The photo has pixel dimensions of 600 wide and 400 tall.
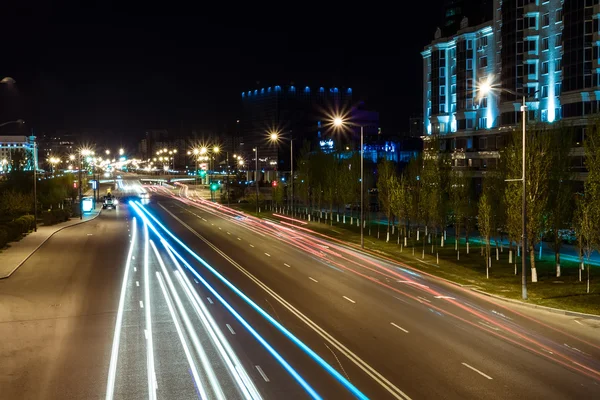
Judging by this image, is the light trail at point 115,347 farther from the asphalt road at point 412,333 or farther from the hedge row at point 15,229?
the hedge row at point 15,229

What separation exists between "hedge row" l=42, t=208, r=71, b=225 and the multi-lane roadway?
82.3ft

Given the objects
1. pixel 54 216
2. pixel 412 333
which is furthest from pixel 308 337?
pixel 54 216

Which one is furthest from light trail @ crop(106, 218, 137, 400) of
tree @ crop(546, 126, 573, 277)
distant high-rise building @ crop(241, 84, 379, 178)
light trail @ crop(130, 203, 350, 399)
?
distant high-rise building @ crop(241, 84, 379, 178)

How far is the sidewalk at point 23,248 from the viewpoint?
103ft

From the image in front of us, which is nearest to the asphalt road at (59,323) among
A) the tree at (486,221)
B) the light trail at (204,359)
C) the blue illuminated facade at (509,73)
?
the light trail at (204,359)

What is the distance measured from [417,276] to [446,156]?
16.7 m

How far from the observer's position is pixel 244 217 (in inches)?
2648

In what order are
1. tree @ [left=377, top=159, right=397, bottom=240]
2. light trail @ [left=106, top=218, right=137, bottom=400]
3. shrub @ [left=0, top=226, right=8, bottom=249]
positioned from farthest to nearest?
tree @ [left=377, top=159, right=397, bottom=240], shrub @ [left=0, top=226, right=8, bottom=249], light trail @ [left=106, top=218, right=137, bottom=400]

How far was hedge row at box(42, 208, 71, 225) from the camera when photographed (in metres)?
56.1

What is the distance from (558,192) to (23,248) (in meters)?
33.0

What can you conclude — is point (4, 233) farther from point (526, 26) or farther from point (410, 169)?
point (526, 26)

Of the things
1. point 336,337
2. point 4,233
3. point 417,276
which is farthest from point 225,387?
point 4,233

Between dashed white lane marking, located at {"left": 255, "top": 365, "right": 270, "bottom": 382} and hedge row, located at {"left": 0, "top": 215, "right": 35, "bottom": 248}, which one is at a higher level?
hedge row, located at {"left": 0, "top": 215, "right": 35, "bottom": 248}

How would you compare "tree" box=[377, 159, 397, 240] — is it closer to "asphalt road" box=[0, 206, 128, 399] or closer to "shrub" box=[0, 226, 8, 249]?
"asphalt road" box=[0, 206, 128, 399]
